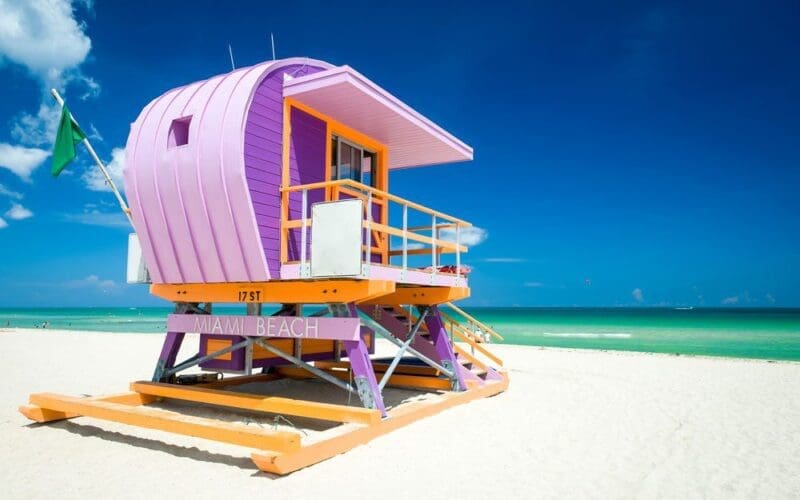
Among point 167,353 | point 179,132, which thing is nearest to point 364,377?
point 167,353

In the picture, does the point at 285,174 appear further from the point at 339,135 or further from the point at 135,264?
the point at 135,264

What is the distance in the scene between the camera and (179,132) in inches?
348

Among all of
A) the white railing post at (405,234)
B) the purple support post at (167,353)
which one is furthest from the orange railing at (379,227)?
the purple support post at (167,353)

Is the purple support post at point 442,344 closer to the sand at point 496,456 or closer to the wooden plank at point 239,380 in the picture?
the sand at point 496,456

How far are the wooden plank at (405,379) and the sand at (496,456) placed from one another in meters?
1.09

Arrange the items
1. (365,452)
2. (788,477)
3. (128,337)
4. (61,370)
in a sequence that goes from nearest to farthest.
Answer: (788,477) → (365,452) → (61,370) → (128,337)

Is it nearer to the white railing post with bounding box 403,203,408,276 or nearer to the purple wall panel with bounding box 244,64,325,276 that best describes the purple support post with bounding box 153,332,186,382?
the purple wall panel with bounding box 244,64,325,276

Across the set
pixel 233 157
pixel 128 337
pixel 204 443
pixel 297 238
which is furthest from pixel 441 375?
pixel 128 337

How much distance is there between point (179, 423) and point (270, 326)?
1.95 m

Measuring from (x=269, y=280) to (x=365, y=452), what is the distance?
2.83 metres

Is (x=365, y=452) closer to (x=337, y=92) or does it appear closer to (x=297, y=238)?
(x=297, y=238)

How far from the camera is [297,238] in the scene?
8711mm

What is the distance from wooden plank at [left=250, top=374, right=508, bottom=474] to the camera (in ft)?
19.3

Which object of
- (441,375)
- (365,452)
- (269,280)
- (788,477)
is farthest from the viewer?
(441,375)
